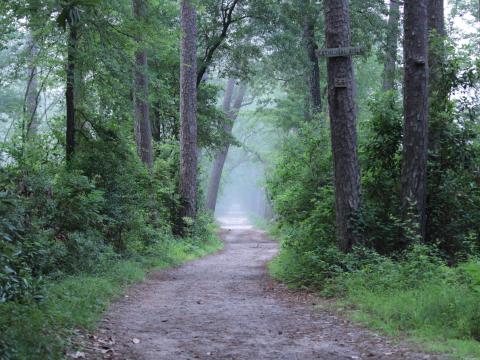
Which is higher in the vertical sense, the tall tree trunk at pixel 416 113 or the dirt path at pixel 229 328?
the tall tree trunk at pixel 416 113

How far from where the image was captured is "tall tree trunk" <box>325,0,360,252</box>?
10.1 m

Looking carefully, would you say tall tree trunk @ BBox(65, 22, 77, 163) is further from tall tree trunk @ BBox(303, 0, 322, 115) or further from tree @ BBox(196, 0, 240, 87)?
tall tree trunk @ BBox(303, 0, 322, 115)

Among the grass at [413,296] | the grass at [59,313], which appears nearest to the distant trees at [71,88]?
the grass at [59,313]

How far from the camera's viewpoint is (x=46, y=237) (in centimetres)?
925

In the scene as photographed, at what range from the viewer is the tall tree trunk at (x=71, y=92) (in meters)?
11.0

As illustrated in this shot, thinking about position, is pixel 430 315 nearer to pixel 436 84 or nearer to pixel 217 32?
pixel 436 84

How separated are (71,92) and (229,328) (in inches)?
279

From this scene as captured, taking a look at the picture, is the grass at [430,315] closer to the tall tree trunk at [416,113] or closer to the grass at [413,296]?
the grass at [413,296]

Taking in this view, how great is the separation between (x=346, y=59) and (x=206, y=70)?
1358cm

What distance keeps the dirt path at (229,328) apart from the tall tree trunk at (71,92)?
12.1ft

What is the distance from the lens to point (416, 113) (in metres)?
10.0

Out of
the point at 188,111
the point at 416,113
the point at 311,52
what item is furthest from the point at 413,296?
the point at 311,52

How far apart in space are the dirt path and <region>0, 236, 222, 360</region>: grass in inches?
10.8

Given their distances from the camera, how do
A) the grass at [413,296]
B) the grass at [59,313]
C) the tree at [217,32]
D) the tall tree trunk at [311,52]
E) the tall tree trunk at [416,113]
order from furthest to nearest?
the tree at [217,32] < the tall tree trunk at [311,52] < the tall tree trunk at [416,113] < the grass at [413,296] < the grass at [59,313]
